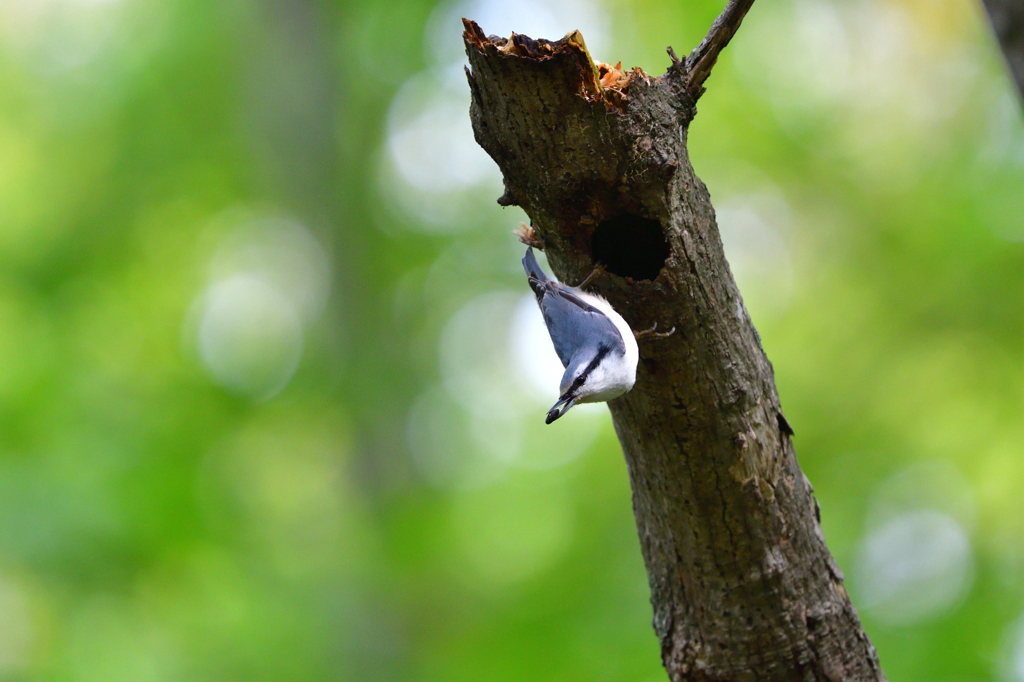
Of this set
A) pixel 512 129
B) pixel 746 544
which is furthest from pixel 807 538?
pixel 512 129

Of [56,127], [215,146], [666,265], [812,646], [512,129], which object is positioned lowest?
[812,646]

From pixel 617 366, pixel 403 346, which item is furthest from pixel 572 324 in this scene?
pixel 403 346

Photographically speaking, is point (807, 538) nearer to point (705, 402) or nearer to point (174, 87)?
point (705, 402)

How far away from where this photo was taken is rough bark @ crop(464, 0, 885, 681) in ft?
5.88

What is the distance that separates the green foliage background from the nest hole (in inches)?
136

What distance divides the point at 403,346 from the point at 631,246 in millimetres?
5645

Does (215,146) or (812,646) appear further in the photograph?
(215,146)

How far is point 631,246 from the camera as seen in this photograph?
2049mm

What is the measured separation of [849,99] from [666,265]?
5.45 m

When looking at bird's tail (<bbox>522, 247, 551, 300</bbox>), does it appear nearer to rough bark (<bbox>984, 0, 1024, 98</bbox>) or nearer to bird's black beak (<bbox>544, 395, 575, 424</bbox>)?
bird's black beak (<bbox>544, 395, 575, 424</bbox>)

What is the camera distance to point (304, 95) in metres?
7.35

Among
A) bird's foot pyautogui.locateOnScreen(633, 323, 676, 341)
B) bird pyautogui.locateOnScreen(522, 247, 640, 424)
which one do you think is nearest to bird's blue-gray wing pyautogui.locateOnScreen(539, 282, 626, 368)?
bird pyautogui.locateOnScreen(522, 247, 640, 424)

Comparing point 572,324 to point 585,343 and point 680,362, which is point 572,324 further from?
point 680,362

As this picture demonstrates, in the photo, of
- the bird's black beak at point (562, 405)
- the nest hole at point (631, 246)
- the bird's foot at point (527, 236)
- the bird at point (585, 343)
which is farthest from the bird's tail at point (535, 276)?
the nest hole at point (631, 246)
